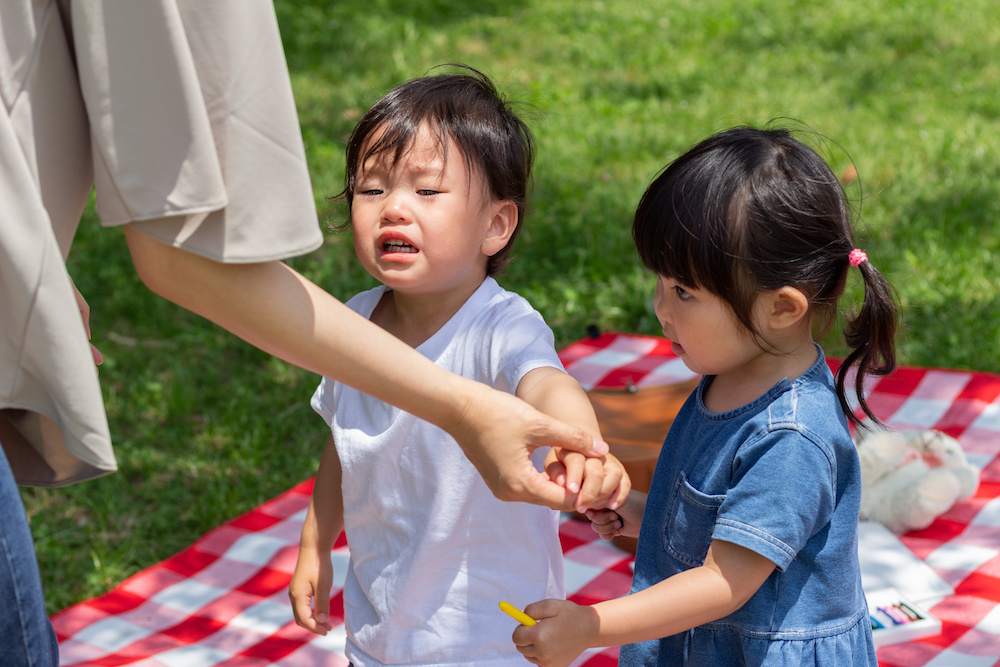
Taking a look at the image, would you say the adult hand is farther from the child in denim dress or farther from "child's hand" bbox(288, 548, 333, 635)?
"child's hand" bbox(288, 548, 333, 635)

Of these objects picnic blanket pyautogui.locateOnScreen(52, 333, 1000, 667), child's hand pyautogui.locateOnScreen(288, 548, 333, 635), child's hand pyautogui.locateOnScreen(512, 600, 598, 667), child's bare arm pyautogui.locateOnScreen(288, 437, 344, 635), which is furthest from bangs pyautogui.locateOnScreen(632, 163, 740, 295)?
picnic blanket pyautogui.locateOnScreen(52, 333, 1000, 667)

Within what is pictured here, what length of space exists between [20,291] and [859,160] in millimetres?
4857

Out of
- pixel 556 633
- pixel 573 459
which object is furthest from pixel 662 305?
pixel 556 633

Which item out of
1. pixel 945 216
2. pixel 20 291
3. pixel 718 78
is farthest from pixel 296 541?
pixel 718 78

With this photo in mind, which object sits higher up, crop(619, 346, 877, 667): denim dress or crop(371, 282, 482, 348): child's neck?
crop(371, 282, 482, 348): child's neck

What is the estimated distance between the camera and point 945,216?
4.55m

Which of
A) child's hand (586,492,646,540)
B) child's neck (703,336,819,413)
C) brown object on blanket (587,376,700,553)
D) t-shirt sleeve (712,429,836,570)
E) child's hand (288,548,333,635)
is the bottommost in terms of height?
brown object on blanket (587,376,700,553)

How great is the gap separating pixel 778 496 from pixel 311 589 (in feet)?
3.05

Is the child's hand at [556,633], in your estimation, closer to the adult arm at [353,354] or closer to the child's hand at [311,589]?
the adult arm at [353,354]

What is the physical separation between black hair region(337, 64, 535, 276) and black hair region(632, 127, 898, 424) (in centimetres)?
31

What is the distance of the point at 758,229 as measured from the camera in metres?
1.46

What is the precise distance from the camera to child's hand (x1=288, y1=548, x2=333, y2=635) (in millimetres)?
1881

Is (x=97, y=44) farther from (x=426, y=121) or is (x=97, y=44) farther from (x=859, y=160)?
(x=859, y=160)

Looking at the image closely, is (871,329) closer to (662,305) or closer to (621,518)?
(662,305)
